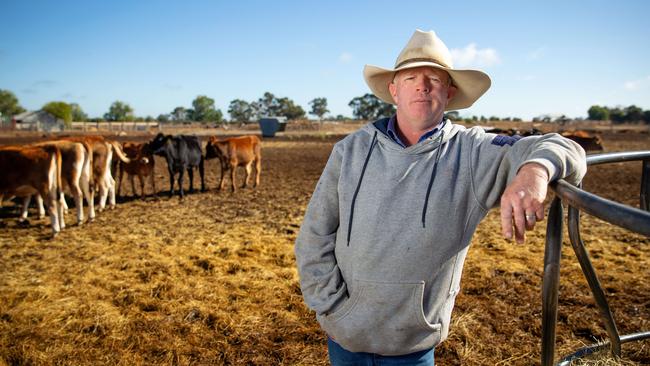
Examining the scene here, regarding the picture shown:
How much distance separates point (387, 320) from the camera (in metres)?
1.73

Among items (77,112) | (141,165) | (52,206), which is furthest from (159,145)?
(77,112)

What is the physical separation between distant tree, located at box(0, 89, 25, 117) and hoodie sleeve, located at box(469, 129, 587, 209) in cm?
12121

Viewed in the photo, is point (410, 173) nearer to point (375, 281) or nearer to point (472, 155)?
point (472, 155)

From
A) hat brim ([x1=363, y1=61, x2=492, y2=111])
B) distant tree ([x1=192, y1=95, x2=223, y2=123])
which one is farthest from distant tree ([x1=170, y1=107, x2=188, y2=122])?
hat brim ([x1=363, y1=61, x2=492, y2=111])

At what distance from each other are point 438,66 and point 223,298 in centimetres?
354

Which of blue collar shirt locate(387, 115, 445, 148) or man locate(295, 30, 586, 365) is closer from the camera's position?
man locate(295, 30, 586, 365)

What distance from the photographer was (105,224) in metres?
7.69

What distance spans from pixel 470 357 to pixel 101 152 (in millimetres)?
9070

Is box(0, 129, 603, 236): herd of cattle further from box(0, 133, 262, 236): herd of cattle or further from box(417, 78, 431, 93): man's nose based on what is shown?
box(417, 78, 431, 93): man's nose

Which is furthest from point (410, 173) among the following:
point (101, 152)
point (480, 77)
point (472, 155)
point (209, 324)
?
point (101, 152)

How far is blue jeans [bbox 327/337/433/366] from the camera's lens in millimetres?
1779

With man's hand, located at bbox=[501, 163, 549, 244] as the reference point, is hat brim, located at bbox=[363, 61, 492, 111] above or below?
above

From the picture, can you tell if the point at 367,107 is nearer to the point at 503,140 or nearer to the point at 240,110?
the point at 240,110

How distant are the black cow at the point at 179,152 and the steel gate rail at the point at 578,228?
1003 centimetres
